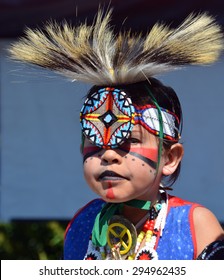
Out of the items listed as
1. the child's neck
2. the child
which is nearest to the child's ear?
the child

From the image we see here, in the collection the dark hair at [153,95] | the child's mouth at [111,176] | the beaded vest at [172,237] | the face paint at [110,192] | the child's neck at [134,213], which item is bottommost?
the beaded vest at [172,237]

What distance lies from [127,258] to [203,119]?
2444mm

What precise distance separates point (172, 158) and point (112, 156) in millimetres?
263

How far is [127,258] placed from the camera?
305 cm

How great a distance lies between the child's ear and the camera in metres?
3.08

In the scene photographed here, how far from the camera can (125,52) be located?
3.03 m

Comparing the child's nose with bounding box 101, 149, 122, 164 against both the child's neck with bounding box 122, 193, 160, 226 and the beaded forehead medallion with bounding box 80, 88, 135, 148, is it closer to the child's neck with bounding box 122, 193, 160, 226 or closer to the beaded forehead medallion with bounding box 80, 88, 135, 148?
the beaded forehead medallion with bounding box 80, 88, 135, 148

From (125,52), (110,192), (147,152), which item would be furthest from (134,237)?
(125,52)

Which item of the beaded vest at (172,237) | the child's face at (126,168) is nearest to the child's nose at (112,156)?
the child's face at (126,168)

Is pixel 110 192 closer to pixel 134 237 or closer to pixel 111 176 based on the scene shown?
pixel 111 176

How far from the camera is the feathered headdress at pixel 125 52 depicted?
301cm

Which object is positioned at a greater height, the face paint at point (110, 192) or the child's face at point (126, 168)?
the child's face at point (126, 168)

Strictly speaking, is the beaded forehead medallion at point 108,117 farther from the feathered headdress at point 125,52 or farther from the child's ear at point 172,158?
the child's ear at point 172,158
